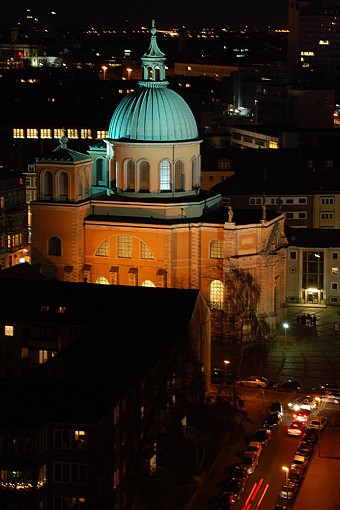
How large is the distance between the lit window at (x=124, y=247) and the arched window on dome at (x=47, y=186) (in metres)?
5.61

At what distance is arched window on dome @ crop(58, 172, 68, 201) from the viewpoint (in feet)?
384

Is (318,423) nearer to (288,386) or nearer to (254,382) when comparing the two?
(288,386)

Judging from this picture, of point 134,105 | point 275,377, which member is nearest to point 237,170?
point 134,105

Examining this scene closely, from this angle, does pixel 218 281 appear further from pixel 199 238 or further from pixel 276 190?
pixel 276 190

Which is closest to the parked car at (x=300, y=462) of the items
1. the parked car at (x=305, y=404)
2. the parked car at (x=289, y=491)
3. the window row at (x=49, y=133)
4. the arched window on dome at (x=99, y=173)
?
the parked car at (x=289, y=491)

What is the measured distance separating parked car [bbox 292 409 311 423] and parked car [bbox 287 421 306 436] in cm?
89

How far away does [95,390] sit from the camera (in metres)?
80.9

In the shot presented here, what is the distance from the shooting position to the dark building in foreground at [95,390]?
7606 cm

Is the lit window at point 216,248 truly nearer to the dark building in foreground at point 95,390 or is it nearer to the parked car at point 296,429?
the dark building in foreground at point 95,390

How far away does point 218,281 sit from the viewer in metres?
117

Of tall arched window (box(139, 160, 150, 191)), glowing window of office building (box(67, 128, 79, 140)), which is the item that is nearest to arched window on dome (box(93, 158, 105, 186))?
tall arched window (box(139, 160, 150, 191))

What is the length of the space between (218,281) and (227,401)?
20597mm

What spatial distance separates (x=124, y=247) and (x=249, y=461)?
107 ft

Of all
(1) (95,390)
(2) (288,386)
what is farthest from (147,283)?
(1) (95,390)
